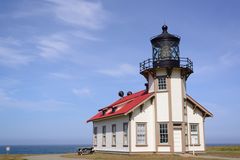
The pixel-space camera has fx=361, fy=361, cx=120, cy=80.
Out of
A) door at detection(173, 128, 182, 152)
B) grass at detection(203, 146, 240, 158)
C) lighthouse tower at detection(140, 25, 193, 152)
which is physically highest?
lighthouse tower at detection(140, 25, 193, 152)

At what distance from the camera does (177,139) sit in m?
33.0

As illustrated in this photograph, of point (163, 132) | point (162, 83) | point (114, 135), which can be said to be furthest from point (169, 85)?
point (114, 135)

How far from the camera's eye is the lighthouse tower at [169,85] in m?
32.9

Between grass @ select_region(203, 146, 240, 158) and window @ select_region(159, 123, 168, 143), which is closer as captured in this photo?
grass @ select_region(203, 146, 240, 158)

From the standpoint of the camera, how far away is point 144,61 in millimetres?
35156

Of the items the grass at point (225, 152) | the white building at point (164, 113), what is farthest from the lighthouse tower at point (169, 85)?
the grass at point (225, 152)

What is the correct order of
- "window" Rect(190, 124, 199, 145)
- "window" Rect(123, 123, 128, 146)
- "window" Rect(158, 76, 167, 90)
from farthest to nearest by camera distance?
"window" Rect(190, 124, 199, 145) < "window" Rect(123, 123, 128, 146) < "window" Rect(158, 76, 167, 90)

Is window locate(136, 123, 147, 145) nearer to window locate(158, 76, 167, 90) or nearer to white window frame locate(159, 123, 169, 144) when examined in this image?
white window frame locate(159, 123, 169, 144)

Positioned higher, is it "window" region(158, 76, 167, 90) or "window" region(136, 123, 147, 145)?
"window" region(158, 76, 167, 90)

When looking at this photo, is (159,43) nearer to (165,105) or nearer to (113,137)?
(165,105)

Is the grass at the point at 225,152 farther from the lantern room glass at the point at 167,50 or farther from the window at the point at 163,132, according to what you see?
the lantern room glass at the point at 167,50

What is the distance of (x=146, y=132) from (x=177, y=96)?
4374 millimetres

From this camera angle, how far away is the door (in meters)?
32.8

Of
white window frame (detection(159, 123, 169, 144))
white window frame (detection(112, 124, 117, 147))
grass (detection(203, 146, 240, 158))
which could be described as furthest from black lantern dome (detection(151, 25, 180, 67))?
grass (detection(203, 146, 240, 158))
